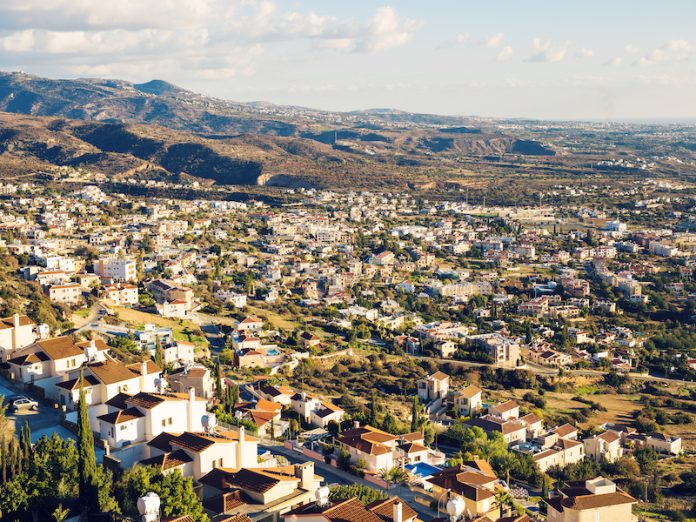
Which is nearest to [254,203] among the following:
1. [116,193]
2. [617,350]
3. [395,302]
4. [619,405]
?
[116,193]

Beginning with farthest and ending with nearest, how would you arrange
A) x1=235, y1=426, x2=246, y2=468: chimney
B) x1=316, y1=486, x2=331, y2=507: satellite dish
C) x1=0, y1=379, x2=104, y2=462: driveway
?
x1=0, y1=379, x2=104, y2=462: driveway → x1=235, y1=426, x2=246, y2=468: chimney → x1=316, y1=486, x2=331, y2=507: satellite dish

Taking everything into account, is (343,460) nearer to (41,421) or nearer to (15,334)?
(41,421)

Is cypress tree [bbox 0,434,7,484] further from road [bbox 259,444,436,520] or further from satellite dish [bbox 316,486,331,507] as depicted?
road [bbox 259,444,436,520]

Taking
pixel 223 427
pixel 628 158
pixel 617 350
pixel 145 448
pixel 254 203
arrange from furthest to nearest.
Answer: pixel 628 158, pixel 254 203, pixel 617 350, pixel 223 427, pixel 145 448

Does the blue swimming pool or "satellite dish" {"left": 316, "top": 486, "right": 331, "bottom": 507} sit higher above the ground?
"satellite dish" {"left": 316, "top": 486, "right": 331, "bottom": 507}

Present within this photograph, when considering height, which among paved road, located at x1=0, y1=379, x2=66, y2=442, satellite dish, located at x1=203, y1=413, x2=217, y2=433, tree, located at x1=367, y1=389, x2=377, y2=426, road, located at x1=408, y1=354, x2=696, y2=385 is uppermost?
satellite dish, located at x1=203, y1=413, x2=217, y2=433

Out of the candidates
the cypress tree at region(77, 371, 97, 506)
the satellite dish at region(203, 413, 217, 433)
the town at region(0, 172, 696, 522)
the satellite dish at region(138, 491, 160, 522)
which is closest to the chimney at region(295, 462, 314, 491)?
the town at region(0, 172, 696, 522)

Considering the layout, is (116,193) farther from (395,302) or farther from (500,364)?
(500,364)
